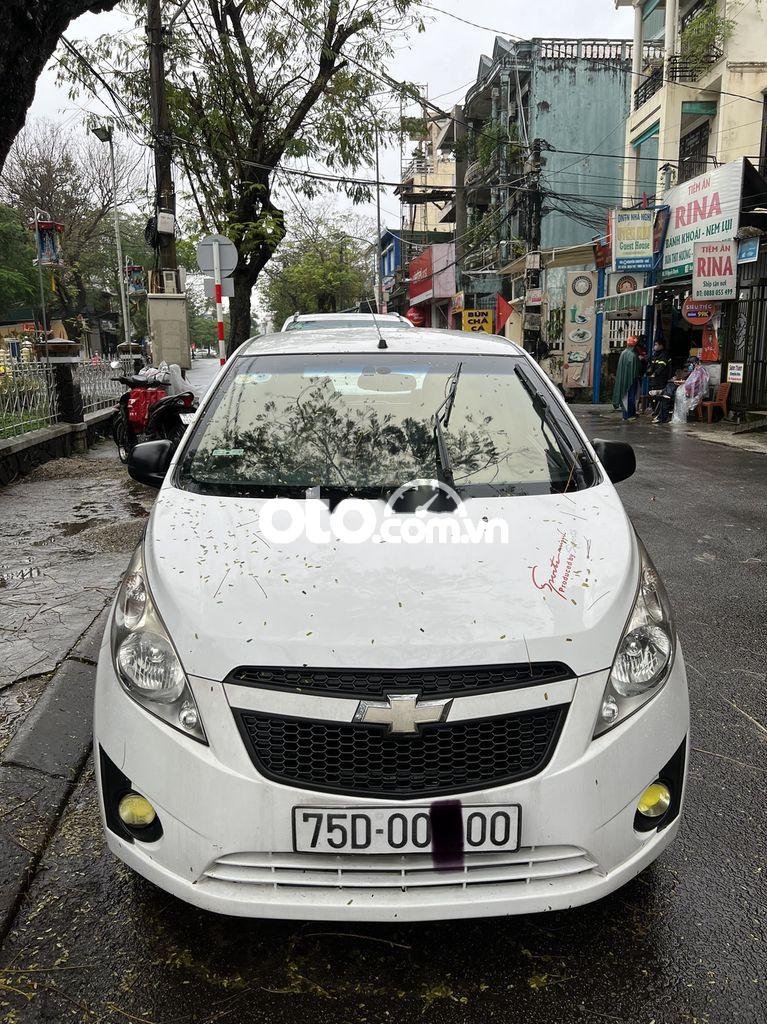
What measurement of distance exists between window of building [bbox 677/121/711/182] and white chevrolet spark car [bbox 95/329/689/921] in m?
19.8

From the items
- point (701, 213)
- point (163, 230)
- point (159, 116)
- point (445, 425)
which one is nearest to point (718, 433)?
point (701, 213)

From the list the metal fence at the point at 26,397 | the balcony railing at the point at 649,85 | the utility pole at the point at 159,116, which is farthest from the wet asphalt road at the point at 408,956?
the balcony railing at the point at 649,85

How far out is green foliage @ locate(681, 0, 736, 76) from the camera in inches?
685

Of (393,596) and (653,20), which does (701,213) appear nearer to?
(653,20)

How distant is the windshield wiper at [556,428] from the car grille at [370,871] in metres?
1.36

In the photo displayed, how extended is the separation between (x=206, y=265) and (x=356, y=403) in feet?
33.1

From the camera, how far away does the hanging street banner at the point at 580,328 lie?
2264 cm

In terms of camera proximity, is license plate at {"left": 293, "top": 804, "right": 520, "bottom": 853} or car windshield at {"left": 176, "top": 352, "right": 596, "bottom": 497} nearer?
license plate at {"left": 293, "top": 804, "right": 520, "bottom": 853}

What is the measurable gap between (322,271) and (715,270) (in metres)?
36.3

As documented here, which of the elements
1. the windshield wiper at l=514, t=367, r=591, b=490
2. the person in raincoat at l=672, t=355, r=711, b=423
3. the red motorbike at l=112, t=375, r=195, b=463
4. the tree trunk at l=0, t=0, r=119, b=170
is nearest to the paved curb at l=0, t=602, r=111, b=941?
the windshield wiper at l=514, t=367, r=591, b=490

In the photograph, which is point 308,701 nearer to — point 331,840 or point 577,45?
point 331,840

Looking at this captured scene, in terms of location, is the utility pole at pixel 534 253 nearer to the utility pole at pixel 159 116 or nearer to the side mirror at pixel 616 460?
the utility pole at pixel 159 116

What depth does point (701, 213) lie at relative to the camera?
14.9 metres

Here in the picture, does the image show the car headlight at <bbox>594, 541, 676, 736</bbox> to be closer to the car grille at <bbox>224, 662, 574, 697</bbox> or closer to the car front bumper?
the car front bumper
